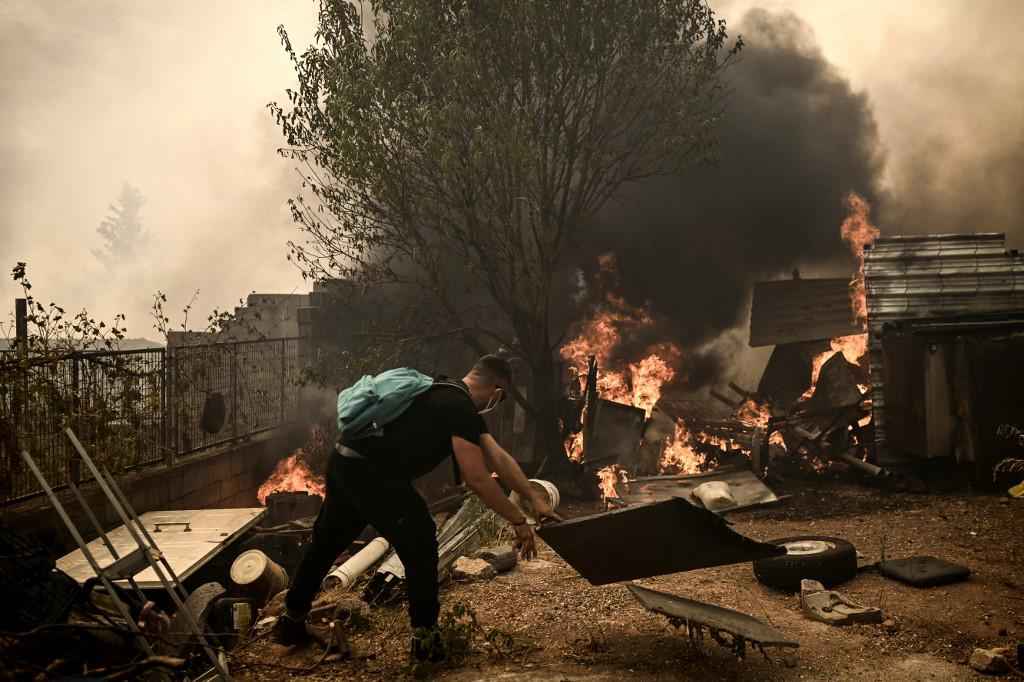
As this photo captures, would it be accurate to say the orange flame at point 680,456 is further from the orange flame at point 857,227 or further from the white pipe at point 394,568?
the orange flame at point 857,227

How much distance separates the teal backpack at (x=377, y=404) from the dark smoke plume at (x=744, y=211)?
13.0 metres

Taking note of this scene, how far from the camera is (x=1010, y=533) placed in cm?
857

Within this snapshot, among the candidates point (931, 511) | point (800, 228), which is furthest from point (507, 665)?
point (800, 228)

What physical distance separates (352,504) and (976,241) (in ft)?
40.7

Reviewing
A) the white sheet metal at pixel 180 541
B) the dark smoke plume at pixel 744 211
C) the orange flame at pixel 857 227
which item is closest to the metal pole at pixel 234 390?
the white sheet metal at pixel 180 541

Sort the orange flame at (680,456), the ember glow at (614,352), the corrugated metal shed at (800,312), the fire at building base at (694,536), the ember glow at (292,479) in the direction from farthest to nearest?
the ember glow at (614,352) → the corrugated metal shed at (800,312) → the orange flame at (680,456) → the ember glow at (292,479) → the fire at building base at (694,536)

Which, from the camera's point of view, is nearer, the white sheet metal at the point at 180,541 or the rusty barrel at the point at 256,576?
the white sheet metal at the point at 180,541

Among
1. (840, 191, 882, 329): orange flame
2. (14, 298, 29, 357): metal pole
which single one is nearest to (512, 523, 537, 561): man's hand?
(14, 298, 29, 357): metal pole

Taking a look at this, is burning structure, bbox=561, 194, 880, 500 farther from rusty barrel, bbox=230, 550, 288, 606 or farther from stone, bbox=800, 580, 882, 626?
rusty barrel, bbox=230, 550, 288, 606

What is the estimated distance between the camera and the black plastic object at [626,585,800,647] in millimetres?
4684

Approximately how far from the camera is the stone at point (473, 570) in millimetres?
6996

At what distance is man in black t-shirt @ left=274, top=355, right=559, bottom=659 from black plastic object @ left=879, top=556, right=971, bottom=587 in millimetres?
3583

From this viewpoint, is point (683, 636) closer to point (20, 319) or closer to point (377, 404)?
point (377, 404)

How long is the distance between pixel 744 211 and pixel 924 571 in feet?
42.9
